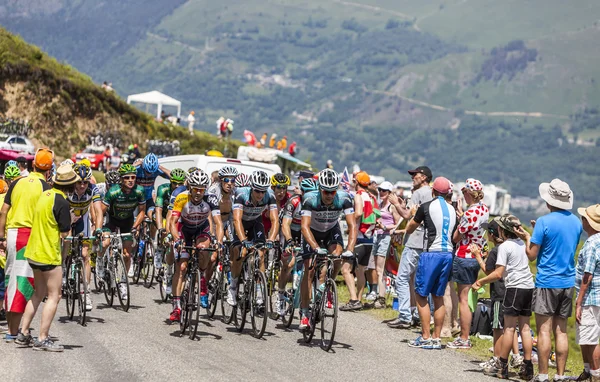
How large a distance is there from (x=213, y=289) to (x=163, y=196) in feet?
8.43

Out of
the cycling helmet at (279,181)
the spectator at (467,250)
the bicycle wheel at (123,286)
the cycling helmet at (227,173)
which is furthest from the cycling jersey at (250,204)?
the spectator at (467,250)

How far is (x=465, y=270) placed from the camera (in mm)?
13391

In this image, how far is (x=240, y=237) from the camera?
13227mm

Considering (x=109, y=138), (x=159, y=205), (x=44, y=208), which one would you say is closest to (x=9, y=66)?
(x=109, y=138)

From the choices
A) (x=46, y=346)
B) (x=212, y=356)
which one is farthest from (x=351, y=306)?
(x=46, y=346)

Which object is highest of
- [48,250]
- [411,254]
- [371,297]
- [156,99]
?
[156,99]

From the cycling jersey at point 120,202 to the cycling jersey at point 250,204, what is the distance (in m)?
2.65

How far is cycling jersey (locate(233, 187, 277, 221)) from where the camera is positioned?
44.9 ft

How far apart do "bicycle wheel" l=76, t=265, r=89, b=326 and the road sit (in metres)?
0.16

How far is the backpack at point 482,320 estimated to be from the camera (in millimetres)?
14875

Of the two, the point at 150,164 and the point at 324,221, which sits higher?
the point at 150,164

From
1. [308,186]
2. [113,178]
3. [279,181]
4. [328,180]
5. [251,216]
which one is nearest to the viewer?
[328,180]

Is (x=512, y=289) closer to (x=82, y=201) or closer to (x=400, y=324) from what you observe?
(x=400, y=324)

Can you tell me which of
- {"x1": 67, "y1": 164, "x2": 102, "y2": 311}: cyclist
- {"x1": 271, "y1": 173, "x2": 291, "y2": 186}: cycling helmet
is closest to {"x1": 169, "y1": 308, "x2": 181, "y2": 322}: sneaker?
{"x1": 67, "y1": 164, "x2": 102, "y2": 311}: cyclist
